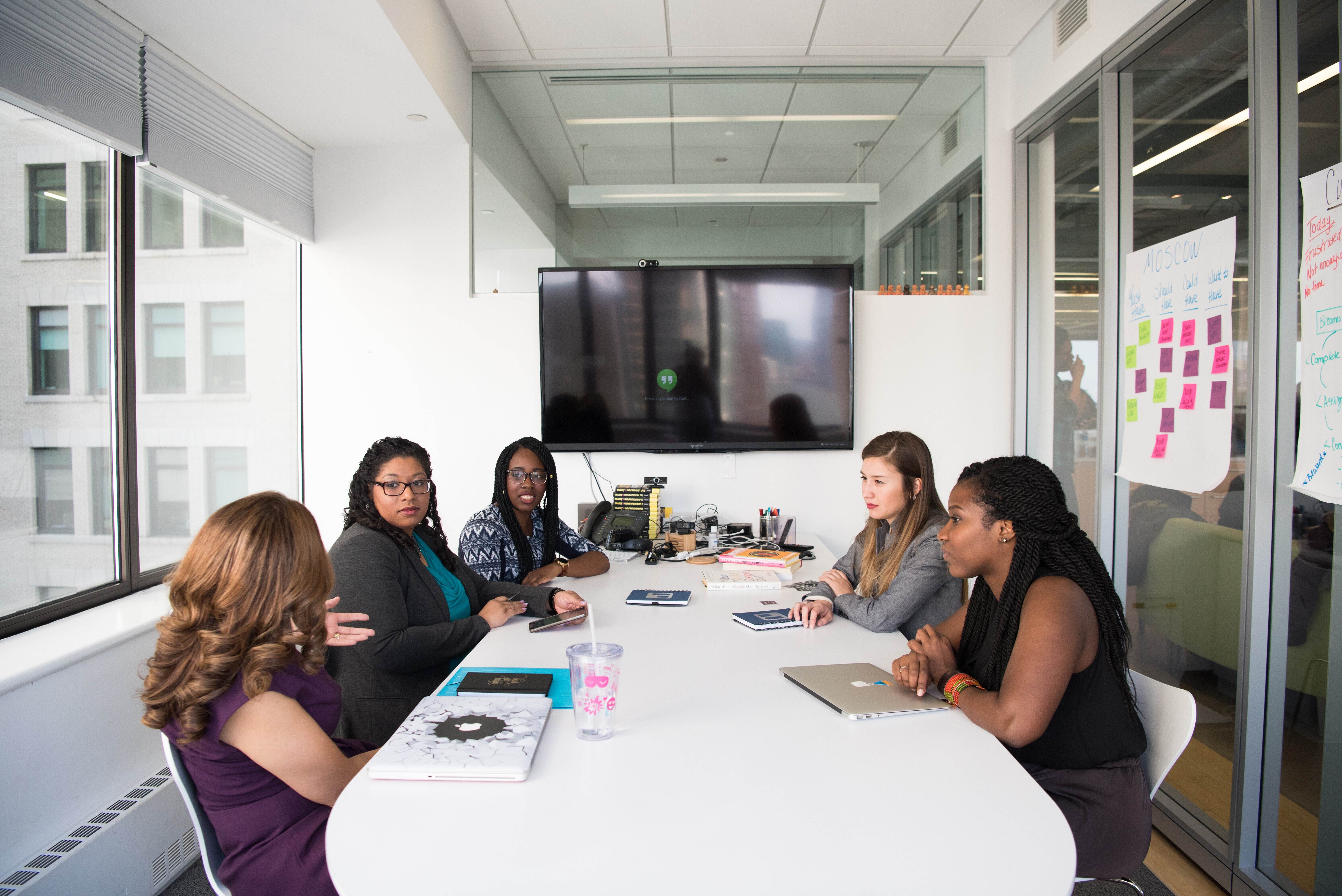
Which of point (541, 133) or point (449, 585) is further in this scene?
point (541, 133)

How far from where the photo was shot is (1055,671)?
4.31 feet

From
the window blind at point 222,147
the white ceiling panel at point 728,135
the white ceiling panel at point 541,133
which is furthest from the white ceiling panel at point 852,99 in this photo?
the window blind at point 222,147

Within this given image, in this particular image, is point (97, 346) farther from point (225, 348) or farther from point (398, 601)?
point (398, 601)

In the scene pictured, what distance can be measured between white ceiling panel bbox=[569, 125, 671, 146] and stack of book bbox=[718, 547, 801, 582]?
227 cm

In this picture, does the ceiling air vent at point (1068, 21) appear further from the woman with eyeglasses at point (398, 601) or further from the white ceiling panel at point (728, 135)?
the woman with eyeglasses at point (398, 601)

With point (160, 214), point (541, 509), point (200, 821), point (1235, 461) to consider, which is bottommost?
point (200, 821)

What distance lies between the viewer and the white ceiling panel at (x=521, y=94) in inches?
147

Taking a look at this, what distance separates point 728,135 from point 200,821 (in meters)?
3.62

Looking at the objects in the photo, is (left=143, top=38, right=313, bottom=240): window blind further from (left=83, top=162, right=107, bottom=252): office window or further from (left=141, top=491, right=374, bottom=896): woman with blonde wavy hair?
(left=141, top=491, right=374, bottom=896): woman with blonde wavy hair

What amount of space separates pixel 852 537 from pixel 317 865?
3.01 metres

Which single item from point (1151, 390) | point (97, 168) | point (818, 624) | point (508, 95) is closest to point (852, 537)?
point (1151, 390)

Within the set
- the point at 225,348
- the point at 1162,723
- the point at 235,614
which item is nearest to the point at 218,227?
the point at 225,348

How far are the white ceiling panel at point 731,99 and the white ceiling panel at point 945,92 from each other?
66 cm

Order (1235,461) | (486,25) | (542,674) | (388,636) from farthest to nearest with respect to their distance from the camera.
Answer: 1. (486,25)
2. (1235,461)
3. (388,636)
4. (542,674)
